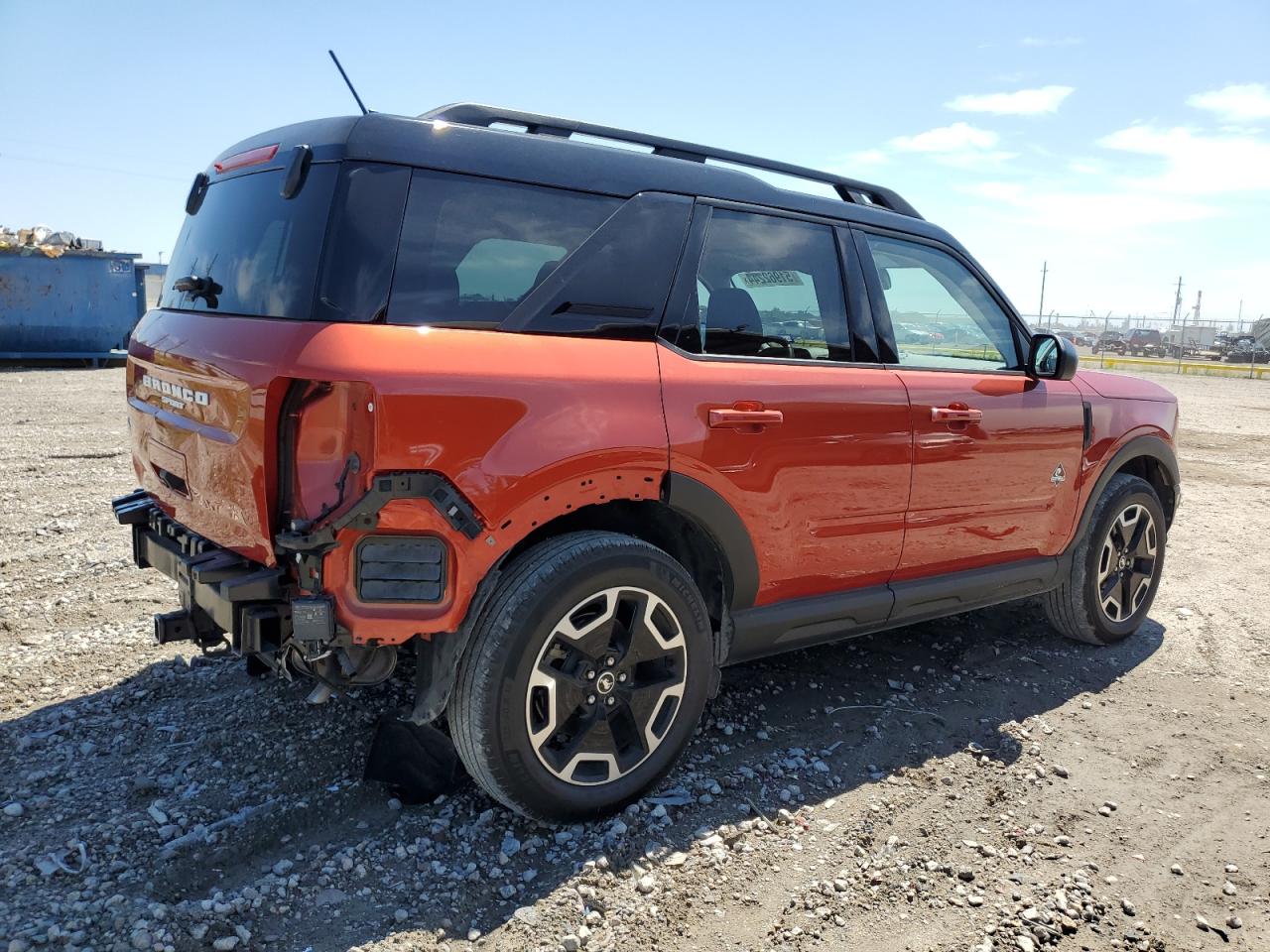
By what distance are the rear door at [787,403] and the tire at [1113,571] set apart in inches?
59.0

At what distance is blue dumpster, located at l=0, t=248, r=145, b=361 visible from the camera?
17.7 meters

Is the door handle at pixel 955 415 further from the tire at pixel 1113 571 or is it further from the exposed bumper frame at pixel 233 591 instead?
the exposed bumper frame at pixel 233 591

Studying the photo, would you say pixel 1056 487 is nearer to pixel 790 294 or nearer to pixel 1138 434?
pixel 1138 434

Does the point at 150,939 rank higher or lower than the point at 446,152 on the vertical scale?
lower

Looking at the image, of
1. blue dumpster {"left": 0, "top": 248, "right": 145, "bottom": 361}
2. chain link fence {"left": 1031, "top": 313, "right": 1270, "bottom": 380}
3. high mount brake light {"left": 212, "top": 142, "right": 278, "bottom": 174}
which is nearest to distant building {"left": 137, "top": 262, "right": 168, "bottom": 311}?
blue dumpster {"left": 0, "top": 248, "right": 145, "bottom": 361}

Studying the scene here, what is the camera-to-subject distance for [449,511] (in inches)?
98.9

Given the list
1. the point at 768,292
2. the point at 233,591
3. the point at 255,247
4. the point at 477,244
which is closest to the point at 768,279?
the point at 768,292

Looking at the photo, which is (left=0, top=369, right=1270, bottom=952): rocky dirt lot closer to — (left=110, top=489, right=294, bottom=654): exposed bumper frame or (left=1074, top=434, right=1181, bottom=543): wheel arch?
(left=110, top=489, right=294, bottom=654): exposed bumper frame

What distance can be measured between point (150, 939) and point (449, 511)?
4.21ft

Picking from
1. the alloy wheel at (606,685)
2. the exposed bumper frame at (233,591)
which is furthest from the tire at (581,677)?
the exposed bumper frame at (233,591)

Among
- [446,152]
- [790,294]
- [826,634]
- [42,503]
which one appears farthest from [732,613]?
[42,503]

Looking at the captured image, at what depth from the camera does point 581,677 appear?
2855 millimetres

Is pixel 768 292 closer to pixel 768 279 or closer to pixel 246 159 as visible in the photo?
pixel 768 279

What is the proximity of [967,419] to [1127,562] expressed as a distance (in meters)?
1.75
